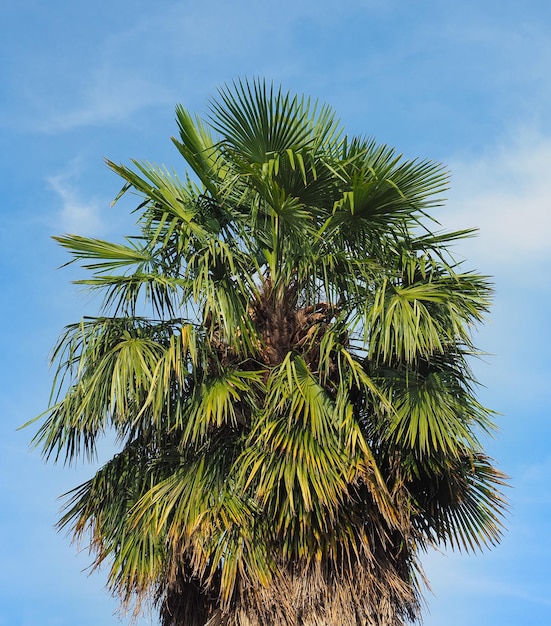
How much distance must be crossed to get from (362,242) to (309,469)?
2.26 metres

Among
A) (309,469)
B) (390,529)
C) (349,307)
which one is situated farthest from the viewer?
(349,307)

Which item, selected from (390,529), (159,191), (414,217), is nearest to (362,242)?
(414,217)

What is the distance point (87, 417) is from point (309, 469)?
1900 mm

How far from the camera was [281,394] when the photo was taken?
8039mm

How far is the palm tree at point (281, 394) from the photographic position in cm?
764

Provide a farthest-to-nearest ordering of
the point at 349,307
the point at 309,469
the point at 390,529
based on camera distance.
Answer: the point at 349,307
the point at 390,529
the point at 309,469

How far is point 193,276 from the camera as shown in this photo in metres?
8.40

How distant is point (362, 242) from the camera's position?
8.70 metres

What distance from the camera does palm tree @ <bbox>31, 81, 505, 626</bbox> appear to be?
7.64 m

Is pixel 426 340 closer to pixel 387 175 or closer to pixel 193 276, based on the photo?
pixel 387 175

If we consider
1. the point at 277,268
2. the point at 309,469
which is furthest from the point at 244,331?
the point at 309,469

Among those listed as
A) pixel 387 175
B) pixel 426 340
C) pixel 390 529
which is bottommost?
pixel 390 529

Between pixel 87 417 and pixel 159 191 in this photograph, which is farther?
pixel 159 191

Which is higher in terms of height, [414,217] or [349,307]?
[414,217]
